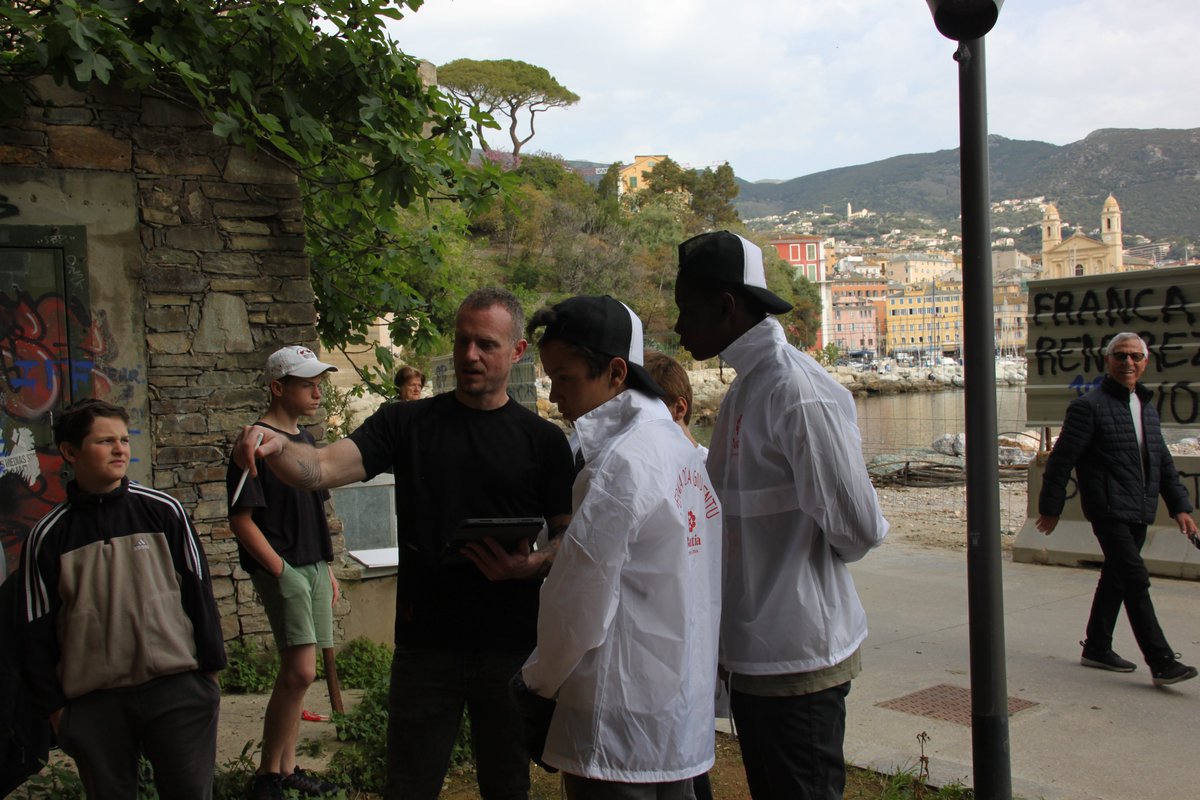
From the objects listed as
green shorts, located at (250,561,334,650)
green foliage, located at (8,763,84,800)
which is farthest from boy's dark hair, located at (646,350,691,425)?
green foliage, located at (8,763,84,800)

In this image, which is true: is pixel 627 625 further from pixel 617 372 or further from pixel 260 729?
pixel 260 729

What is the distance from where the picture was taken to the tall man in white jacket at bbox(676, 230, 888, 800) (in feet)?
8.76

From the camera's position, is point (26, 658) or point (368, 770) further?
point (368, 770)

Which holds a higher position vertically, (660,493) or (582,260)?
(582,260)

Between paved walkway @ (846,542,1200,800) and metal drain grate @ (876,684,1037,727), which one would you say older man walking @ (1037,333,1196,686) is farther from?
metal drain grate @ (876,684,1037,727)

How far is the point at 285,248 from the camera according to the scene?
6613mm

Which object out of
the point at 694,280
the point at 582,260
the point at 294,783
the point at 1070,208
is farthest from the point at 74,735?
the point at 1070,208

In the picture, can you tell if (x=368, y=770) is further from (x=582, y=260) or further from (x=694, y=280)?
(x=582, y=260)

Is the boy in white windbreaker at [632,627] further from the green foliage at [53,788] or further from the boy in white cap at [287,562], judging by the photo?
the green foliage at [53,788]

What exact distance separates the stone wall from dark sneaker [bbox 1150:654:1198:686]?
4856 mm

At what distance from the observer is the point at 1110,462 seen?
248 inches

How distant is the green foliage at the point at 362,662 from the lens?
6328mm

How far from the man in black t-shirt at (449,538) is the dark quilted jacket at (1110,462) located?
429 centimetres

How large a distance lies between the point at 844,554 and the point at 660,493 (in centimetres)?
74
